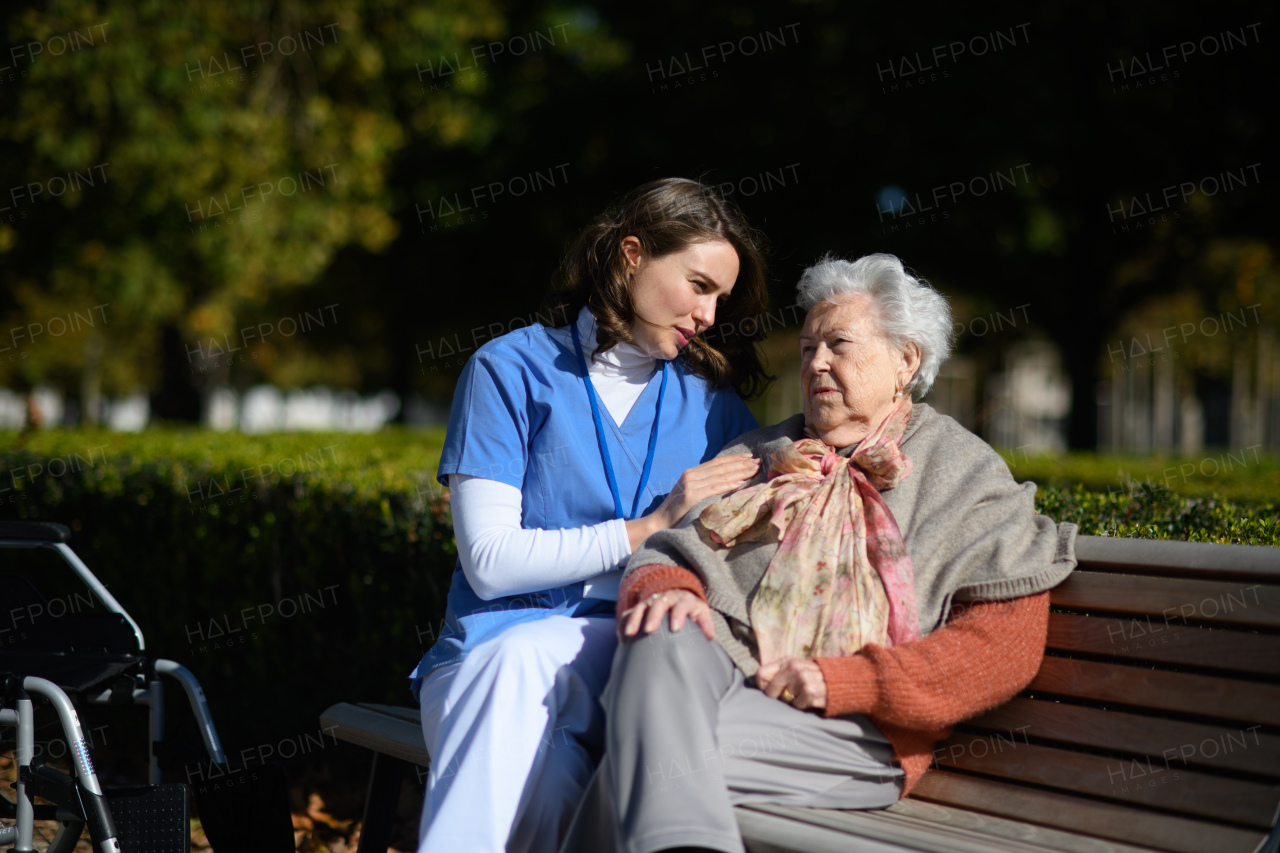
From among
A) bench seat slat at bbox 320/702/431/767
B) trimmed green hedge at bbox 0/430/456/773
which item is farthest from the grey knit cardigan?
trimmed green hedge at bbox 0/430/456/773

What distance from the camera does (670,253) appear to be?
305 centimetres

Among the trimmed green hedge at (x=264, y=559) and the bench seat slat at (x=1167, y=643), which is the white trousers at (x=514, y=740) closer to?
the bench seat slat at (x=1167, y=643)

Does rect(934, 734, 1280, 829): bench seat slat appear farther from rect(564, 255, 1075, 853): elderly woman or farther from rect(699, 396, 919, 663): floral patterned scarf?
rect(699, 396, 919, 663): floral patterned scarf

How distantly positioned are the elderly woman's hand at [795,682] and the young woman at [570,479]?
426 millimetres

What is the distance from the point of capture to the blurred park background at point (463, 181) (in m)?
4.98

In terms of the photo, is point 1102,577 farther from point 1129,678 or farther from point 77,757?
point 77,757

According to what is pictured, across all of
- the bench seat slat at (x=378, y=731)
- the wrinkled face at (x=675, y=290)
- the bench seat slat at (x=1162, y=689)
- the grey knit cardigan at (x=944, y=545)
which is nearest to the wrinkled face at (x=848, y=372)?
the grey knit cardigan at (x=944, y=545)

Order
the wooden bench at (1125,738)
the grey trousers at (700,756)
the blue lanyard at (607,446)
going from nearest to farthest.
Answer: the grey trousers at (700,756) < the wooden bench at (1125,738) < the blue lanyard at (607,446)

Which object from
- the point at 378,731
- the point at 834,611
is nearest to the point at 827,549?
the point at 834,611

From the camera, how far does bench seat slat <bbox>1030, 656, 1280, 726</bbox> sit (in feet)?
7.42

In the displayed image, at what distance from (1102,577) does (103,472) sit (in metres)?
4.49

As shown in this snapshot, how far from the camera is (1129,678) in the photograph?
2428 millimetres

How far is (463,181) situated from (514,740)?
38.7ft

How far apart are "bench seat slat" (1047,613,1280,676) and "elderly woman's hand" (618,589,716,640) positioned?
31.5 inches
